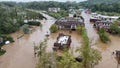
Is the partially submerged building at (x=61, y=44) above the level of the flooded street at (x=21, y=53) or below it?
above

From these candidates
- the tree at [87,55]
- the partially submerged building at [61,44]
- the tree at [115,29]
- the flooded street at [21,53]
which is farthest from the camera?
the tree at [115,29]

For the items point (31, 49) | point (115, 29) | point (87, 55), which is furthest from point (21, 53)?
point (115, 29)

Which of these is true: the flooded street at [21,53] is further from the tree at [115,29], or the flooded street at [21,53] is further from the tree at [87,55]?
the tree at [115,29]

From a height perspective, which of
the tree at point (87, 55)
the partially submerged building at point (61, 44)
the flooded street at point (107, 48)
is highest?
the tree at point (87, 55)

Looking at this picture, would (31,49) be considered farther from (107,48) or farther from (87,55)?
(87,55)

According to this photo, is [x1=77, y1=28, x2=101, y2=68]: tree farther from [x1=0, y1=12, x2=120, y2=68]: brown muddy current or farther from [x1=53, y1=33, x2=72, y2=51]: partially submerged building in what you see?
[x1=53, y1=33, x2=72, y2=51]: partially submerged building

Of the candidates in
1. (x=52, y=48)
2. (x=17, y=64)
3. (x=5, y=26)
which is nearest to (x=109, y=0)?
(x=5, y=26)

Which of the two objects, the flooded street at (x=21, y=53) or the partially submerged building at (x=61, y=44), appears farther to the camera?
the partially submerged building at (x=61, y=44)

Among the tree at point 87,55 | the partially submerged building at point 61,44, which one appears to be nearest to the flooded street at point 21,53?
the partially submerged building at point 61,44

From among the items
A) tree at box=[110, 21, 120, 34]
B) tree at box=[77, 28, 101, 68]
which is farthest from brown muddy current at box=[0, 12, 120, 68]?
tree at box=[77, 28, 101, 68]

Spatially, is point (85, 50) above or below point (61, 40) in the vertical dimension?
above

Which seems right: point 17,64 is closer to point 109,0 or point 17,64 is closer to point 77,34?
point 77,34
